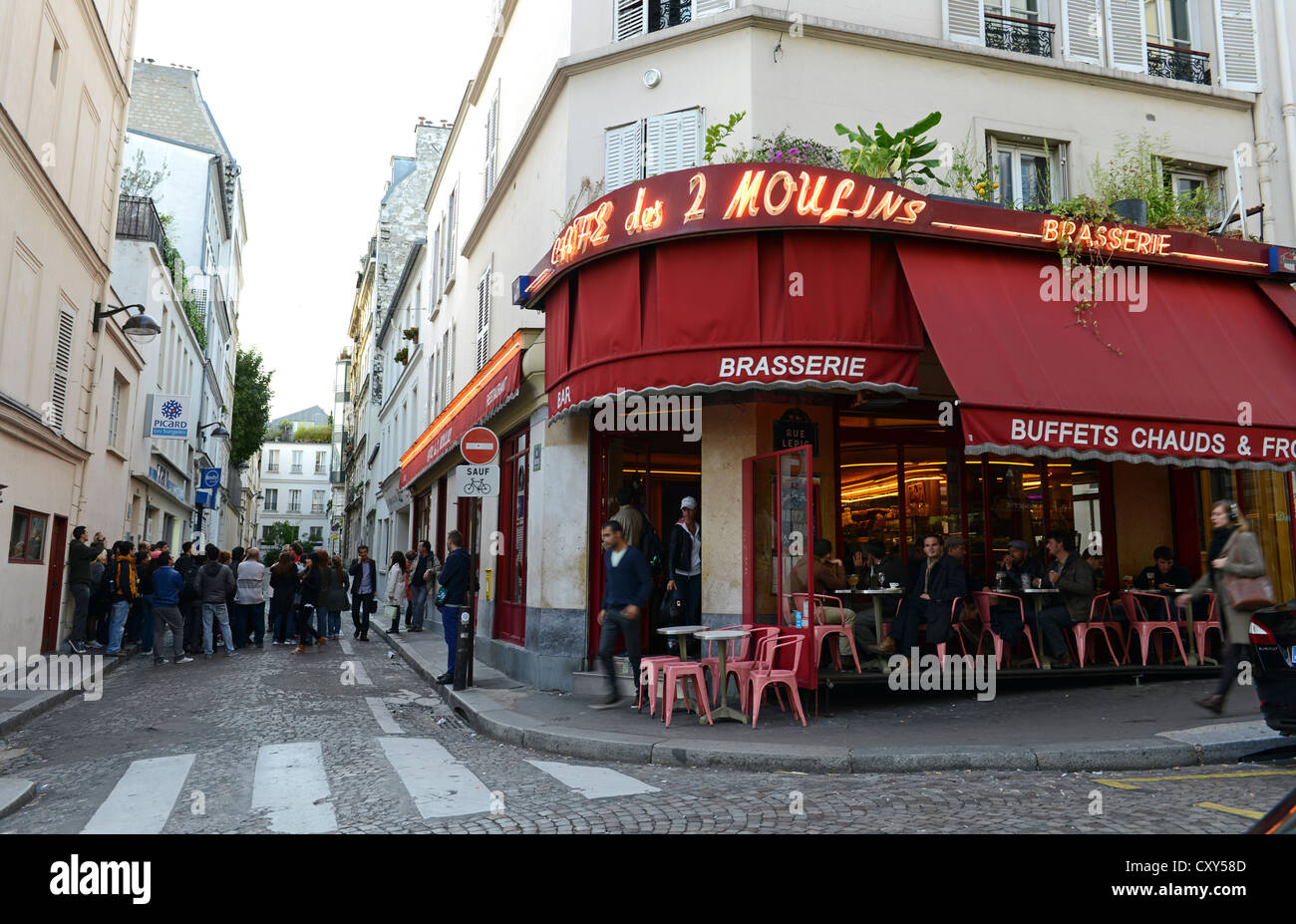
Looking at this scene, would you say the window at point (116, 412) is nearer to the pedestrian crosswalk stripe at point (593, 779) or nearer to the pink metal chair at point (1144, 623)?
the pedestrian crosswalk stripe at point (593, 779)

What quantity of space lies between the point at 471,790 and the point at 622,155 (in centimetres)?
792

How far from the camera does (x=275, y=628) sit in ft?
56.3

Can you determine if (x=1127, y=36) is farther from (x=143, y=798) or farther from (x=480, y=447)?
(x=143, y=798)

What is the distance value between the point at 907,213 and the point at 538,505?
5265 mm

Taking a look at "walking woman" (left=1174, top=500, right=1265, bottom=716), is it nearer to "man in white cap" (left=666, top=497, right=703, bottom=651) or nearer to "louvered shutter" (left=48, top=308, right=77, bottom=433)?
"man in white cap" (left=666, top=497, right=703, bottom=651)

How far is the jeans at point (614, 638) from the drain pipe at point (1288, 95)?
410 inches

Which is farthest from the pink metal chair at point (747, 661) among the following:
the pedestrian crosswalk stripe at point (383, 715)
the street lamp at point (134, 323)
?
the street lamp at point (134, 323)

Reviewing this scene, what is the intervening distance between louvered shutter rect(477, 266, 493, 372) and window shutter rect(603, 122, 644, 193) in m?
4.56

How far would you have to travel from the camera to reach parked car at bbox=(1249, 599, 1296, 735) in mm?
6254

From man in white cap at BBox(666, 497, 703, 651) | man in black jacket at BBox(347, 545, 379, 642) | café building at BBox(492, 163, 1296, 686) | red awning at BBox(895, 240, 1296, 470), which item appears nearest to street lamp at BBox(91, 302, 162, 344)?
man in black jacket at BBox(347, 545, 379, 642)

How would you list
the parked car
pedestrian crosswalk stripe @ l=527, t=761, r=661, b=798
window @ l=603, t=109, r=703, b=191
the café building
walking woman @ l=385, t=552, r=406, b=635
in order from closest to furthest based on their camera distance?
pedestrian crosswalk stripe @ l=527, t=761, r=661, b=798, the parked car, the café building, window @ l=603, t=109, r=703, b=191, walking woman @ l=385, t=552, r=406, b=635

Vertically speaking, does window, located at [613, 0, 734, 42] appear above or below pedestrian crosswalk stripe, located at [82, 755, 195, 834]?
above
